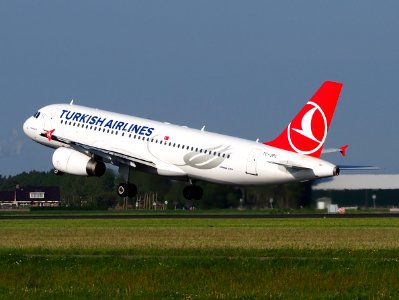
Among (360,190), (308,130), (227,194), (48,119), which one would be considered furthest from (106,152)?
(360,190)

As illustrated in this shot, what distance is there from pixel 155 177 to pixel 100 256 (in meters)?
46.4

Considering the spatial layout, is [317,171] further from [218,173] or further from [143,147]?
[143,147]

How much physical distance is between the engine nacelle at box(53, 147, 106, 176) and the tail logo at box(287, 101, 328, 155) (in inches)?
622

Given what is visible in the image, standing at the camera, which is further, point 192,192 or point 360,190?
point 360,190

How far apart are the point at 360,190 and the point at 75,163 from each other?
2550 centimetres

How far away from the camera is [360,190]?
98.7 metres

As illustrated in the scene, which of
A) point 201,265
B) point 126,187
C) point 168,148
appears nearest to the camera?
point 201,265

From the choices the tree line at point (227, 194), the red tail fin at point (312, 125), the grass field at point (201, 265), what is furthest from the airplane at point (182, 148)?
the grass field at point (201, 265)

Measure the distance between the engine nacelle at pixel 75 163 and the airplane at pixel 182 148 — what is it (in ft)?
0.07

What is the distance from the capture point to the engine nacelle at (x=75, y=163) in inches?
3450

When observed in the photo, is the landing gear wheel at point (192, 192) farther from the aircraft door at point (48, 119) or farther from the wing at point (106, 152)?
the aircraft door at point (48, 119)

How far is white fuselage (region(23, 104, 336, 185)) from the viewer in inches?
3152

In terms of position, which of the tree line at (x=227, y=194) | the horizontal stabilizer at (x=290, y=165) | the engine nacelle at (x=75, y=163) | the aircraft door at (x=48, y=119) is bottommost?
the tree line at (x=227, y=194)

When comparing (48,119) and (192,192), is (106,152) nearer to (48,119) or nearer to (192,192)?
(48,119)
